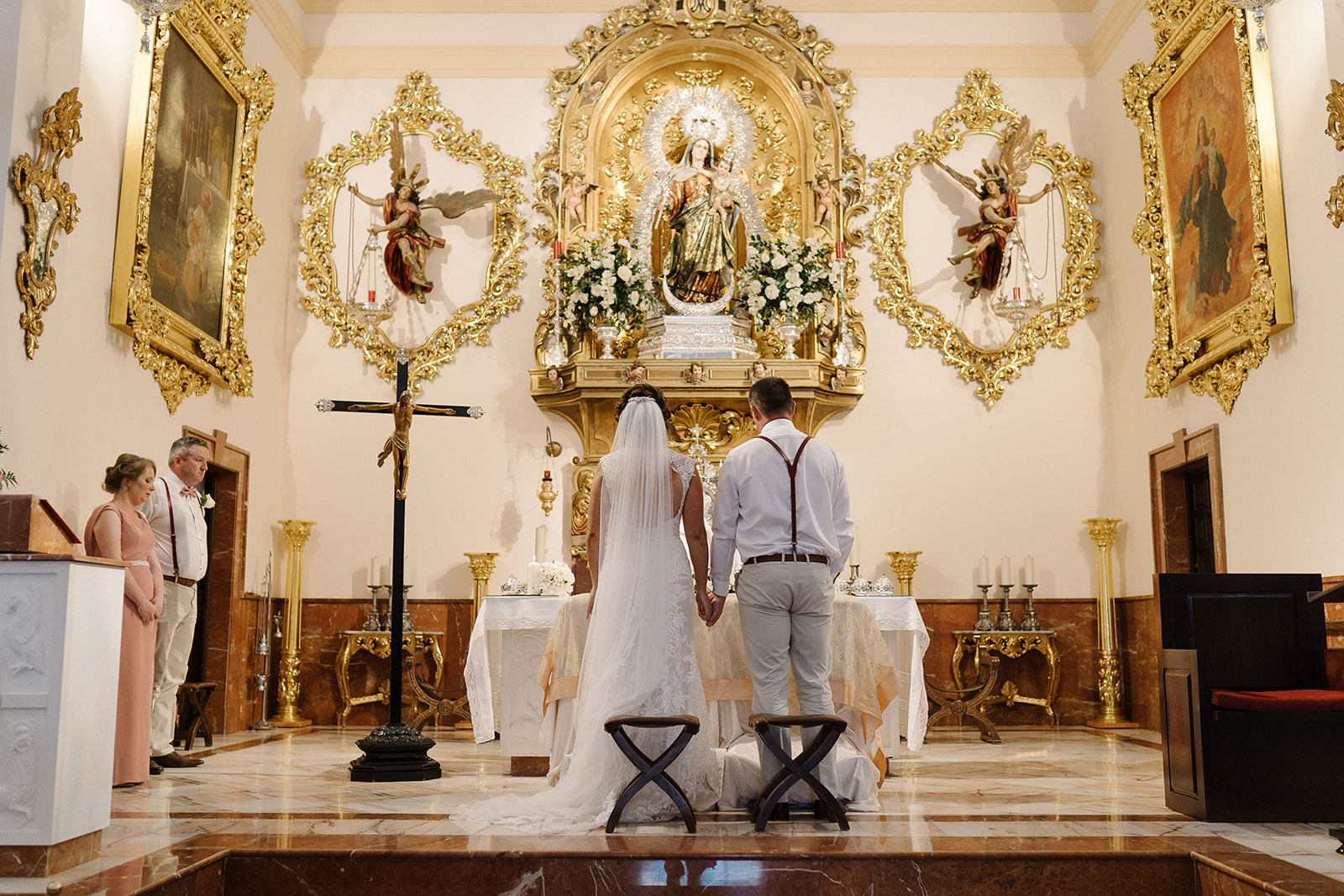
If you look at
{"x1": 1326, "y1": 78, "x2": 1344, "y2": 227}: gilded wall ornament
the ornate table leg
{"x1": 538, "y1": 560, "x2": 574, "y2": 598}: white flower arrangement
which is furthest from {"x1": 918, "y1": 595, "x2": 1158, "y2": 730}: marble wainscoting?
the ornate table leg

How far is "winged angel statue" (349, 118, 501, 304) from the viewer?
1048 cm

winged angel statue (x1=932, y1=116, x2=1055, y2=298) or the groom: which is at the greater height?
winged angel statue (x1=932, y1=116, x2=1055, y2=298)

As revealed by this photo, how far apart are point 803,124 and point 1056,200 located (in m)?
2.42

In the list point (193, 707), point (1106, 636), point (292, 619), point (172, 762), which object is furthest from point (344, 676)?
point (1106, 636)

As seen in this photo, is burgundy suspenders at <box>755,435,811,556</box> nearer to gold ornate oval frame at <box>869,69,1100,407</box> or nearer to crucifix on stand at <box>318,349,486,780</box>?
crucifix on stand at <box>318,349,486,780</box>

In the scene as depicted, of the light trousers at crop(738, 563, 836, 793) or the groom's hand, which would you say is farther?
the groom's hand

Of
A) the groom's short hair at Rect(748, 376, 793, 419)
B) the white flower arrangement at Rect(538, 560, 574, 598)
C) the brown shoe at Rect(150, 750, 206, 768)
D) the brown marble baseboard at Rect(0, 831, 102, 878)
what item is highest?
the groom's short hair at Rect(748, 376, 793, 419)

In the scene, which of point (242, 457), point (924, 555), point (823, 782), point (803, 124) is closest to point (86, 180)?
point (242, 457)

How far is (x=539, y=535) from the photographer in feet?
28.7

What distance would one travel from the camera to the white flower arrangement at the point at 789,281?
1005 cm

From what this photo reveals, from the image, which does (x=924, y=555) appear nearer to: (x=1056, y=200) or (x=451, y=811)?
(x=1056, y=200)

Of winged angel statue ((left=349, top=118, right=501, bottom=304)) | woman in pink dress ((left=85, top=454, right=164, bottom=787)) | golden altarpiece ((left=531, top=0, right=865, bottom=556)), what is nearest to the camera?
woman in pink dress ((left=85, top=454, right=164, bottom=787))

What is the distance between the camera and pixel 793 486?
16.6 feet

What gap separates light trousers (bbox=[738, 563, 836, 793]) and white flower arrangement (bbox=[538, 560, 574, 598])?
7.73ft
